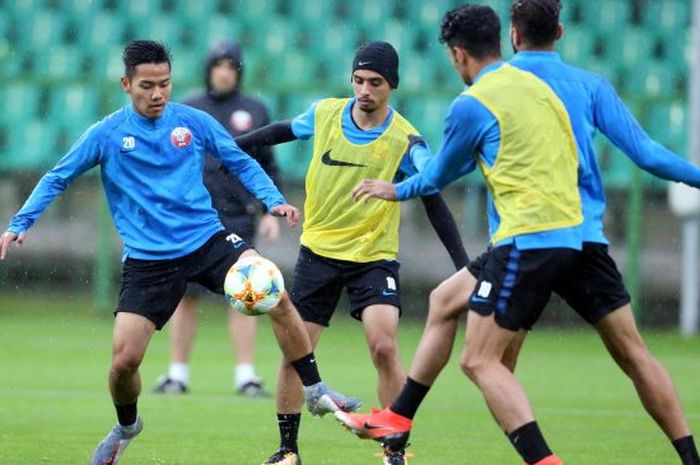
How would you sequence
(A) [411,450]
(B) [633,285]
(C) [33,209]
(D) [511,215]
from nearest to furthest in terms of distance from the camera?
(D) [511,215], (C) [33,209], (A) [411,450], (B) [633,285]

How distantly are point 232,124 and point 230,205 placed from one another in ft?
2.33

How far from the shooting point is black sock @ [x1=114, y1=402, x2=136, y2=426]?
8.23m

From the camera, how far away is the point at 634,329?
7.35m

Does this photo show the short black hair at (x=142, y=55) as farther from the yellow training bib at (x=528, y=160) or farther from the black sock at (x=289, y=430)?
the yellow training bib at (x=528, y=160)

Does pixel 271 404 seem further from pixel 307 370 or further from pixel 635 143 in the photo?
pixel 635 143

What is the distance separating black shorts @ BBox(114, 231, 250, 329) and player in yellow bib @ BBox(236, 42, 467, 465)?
55cm

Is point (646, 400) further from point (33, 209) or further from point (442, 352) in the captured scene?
point (33, 209)

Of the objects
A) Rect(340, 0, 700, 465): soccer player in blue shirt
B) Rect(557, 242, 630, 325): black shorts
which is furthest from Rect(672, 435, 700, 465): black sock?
Rect(557, 242, 630, 325): black shorts

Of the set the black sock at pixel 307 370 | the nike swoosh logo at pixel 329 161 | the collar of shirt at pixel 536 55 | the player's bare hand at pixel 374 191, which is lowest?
the black sock at pixel 307 370

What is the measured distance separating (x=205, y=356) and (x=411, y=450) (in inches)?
238

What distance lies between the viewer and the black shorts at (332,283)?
28.2 ft

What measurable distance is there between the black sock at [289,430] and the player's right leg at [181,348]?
358cm

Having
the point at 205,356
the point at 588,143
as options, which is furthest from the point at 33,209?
the point at 205,356

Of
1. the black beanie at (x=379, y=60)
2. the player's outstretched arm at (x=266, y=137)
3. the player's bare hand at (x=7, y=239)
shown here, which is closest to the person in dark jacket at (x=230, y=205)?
the player's outstretched arm at (x=266, y=137)
